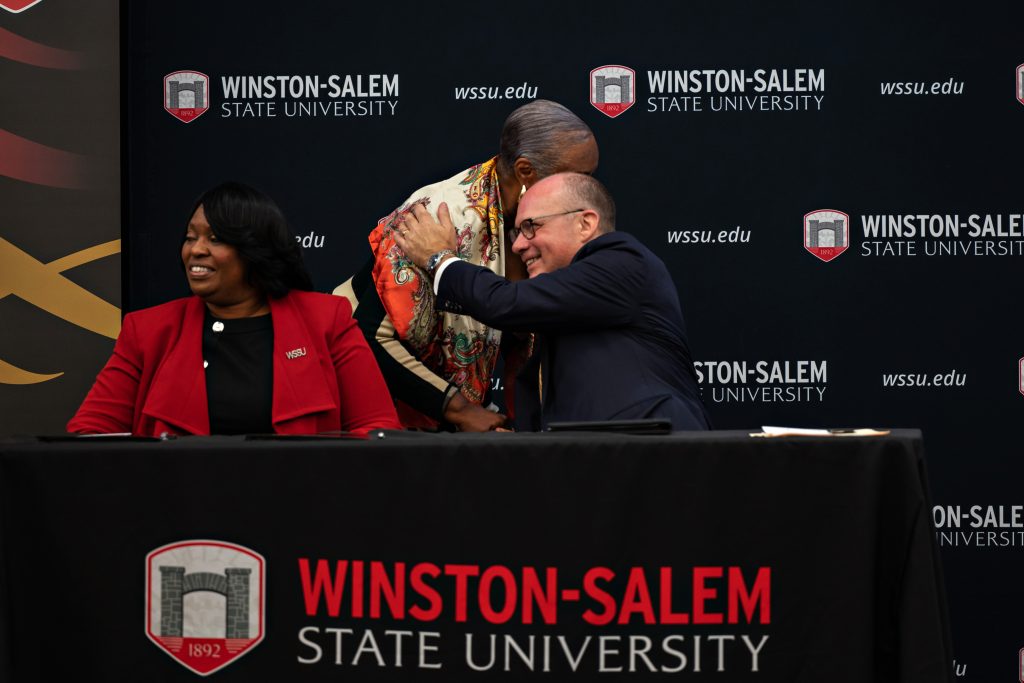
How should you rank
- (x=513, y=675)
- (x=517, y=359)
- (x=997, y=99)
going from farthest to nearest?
(x=997, y=99)
(x=517, y=359)
(x=513, y=675)

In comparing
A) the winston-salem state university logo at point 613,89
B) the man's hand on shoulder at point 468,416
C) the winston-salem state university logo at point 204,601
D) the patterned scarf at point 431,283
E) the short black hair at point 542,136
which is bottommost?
the winston-salem state university logo at point 204,601

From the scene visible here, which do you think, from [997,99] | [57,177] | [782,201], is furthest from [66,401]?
[997,99]

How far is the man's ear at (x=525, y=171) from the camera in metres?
2.69

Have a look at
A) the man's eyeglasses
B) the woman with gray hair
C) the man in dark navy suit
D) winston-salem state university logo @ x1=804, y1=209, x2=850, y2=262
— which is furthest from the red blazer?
winston-salem state university logo @ x1=804, y1=209, x2=850, y2=262

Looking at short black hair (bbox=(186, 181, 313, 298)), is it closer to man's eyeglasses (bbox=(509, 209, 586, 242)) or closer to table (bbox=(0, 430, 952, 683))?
man's eyeglasses (bbox=(509, 209, 586, 242))

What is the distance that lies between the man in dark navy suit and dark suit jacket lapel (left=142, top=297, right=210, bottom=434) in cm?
55

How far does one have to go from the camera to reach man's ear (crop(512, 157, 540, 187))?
8.82ft

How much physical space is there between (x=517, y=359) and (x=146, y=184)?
182 cm

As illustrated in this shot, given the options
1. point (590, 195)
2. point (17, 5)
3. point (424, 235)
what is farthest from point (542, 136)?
point (17, 5)

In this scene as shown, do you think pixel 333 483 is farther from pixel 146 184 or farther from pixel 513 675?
pixel 146 184

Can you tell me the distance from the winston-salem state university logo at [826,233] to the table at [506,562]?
2.20 m

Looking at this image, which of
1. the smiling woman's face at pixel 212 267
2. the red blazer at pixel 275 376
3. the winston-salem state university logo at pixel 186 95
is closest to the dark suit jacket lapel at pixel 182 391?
the red blazer at pixel 275 376

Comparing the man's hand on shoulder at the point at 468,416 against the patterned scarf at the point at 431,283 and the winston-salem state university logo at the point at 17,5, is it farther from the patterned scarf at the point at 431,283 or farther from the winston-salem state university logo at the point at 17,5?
the winston-salem state university logo at the point at 17,5

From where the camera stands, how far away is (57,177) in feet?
12.6
